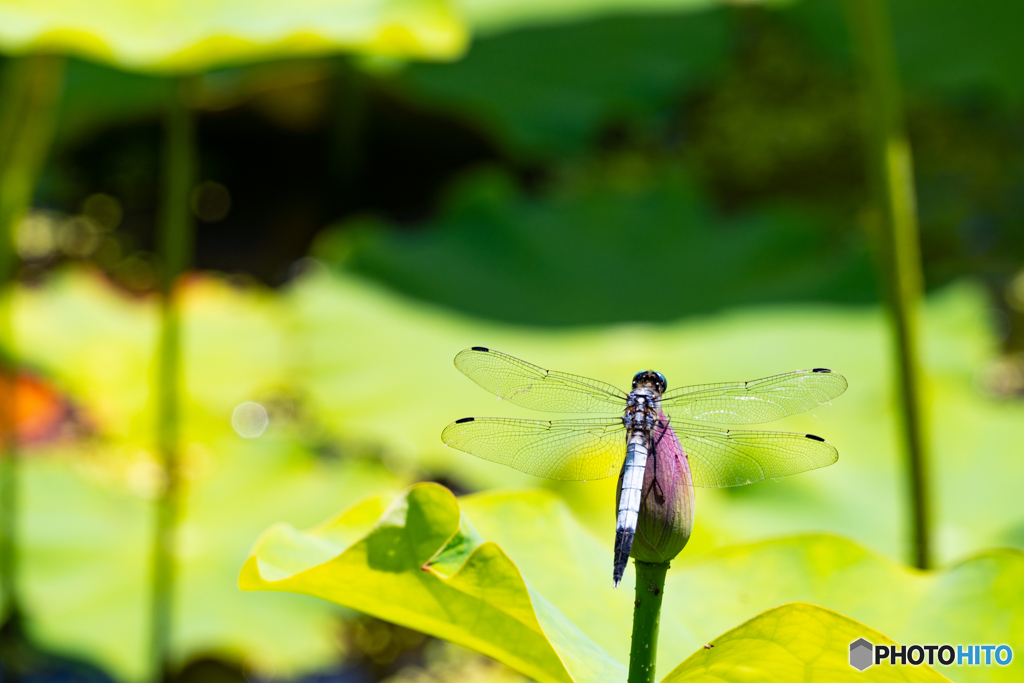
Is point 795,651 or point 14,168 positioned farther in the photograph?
point 14,168

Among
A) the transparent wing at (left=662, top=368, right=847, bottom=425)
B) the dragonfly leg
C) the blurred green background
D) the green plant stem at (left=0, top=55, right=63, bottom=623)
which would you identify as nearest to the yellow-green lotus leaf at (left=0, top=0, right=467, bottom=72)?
the blurred green background

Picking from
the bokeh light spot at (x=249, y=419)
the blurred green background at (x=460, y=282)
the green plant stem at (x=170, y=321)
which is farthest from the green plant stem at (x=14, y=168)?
the bokeh light spot at (x=249, y=419)

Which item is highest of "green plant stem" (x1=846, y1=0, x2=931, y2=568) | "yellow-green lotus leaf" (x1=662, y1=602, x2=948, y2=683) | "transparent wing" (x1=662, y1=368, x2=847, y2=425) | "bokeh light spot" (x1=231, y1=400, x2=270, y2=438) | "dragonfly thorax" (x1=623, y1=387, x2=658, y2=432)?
"bokeh light spot" (x1=231, y1=400, x2=270, y2=438)

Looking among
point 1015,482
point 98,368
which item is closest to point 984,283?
point 1015,482

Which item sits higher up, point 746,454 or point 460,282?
point 460,282

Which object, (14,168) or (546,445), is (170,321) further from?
(546,445)

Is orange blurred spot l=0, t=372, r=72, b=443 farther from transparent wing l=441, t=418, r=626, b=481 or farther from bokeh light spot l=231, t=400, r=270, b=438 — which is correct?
transparent wing l=441, t=418, r=626, b=481

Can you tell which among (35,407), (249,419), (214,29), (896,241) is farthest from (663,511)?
(35,407)
